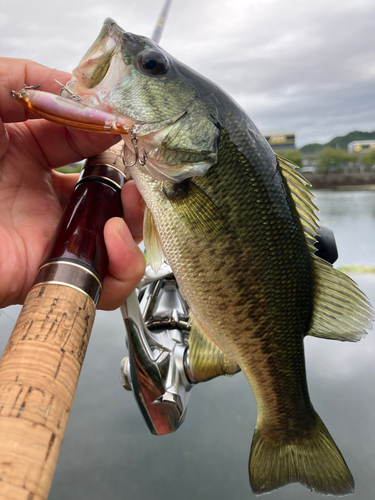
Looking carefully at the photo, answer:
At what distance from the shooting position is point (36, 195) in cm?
85

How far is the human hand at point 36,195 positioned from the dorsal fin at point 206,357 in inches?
7.3

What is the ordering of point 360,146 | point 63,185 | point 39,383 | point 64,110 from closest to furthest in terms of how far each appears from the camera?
point 39,383 < point 64,110 < point 63,185 < point 360,146

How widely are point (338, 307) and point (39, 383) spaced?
2.07 ft

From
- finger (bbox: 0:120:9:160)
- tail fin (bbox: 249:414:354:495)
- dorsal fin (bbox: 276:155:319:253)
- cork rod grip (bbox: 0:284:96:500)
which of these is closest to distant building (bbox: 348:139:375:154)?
dorsal fin (bbox: 276:155:319:253)

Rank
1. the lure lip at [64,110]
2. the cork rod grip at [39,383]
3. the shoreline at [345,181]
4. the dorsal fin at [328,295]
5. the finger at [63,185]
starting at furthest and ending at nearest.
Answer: the shoreline at [345,181] → the finger at [63,185] → the dorsal fin at [328,295] → the lure lip at [64,110] → the cork rod grip at [39,383]

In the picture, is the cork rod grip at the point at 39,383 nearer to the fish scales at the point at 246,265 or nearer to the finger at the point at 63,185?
the fish scales at the point at 246,265

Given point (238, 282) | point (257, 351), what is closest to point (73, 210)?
point (238, 282)

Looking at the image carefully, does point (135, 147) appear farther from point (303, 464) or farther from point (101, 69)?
point (303, 464)

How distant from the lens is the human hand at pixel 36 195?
718 millimetres

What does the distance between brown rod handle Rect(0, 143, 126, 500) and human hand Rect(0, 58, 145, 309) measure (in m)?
0.07

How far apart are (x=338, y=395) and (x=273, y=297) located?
86cm

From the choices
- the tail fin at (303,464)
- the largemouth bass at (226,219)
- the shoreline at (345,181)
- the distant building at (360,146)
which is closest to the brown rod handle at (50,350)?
the largemouth bass at (226,219)

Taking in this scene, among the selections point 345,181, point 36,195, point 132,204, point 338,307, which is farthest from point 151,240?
point 345,181

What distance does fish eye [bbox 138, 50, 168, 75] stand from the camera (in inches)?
27.5
